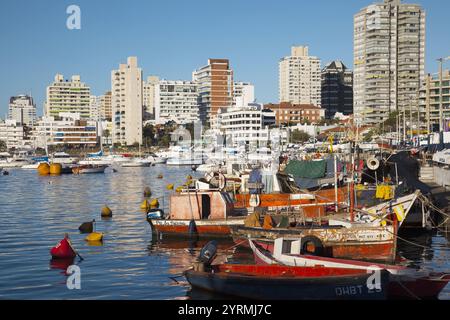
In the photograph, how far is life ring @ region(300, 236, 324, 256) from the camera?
84.1 feet

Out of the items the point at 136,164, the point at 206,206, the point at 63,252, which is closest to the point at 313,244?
the point at 206,206

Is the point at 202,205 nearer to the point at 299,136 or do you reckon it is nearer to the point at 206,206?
the point at 206,206

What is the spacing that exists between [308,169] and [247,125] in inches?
5295

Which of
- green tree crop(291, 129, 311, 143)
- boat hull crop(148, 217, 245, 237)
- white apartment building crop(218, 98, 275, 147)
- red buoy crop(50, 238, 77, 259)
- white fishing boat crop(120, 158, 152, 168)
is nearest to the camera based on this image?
red buoy crop(50, 238, 77, 259)

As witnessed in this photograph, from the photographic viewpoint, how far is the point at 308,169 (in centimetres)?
4391

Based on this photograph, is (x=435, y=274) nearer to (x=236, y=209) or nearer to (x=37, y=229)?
(x=236, y=209)

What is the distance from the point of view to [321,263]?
21.0 metres

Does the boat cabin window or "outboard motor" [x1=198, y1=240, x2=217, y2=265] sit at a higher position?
the boat cabin window

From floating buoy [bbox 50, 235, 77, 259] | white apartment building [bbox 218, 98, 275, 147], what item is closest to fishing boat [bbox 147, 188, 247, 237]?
floating buoy [bbox 50, 235, 77, 259]

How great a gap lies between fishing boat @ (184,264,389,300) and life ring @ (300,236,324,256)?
4.60 m

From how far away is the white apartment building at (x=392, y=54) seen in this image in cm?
18475

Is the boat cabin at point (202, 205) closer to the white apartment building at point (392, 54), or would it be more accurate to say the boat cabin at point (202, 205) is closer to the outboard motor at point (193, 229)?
the outboard motor at point (193, 229)

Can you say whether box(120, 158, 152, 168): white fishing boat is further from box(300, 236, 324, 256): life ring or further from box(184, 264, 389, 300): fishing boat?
box(184, 264, 389, 300): fishing boat
